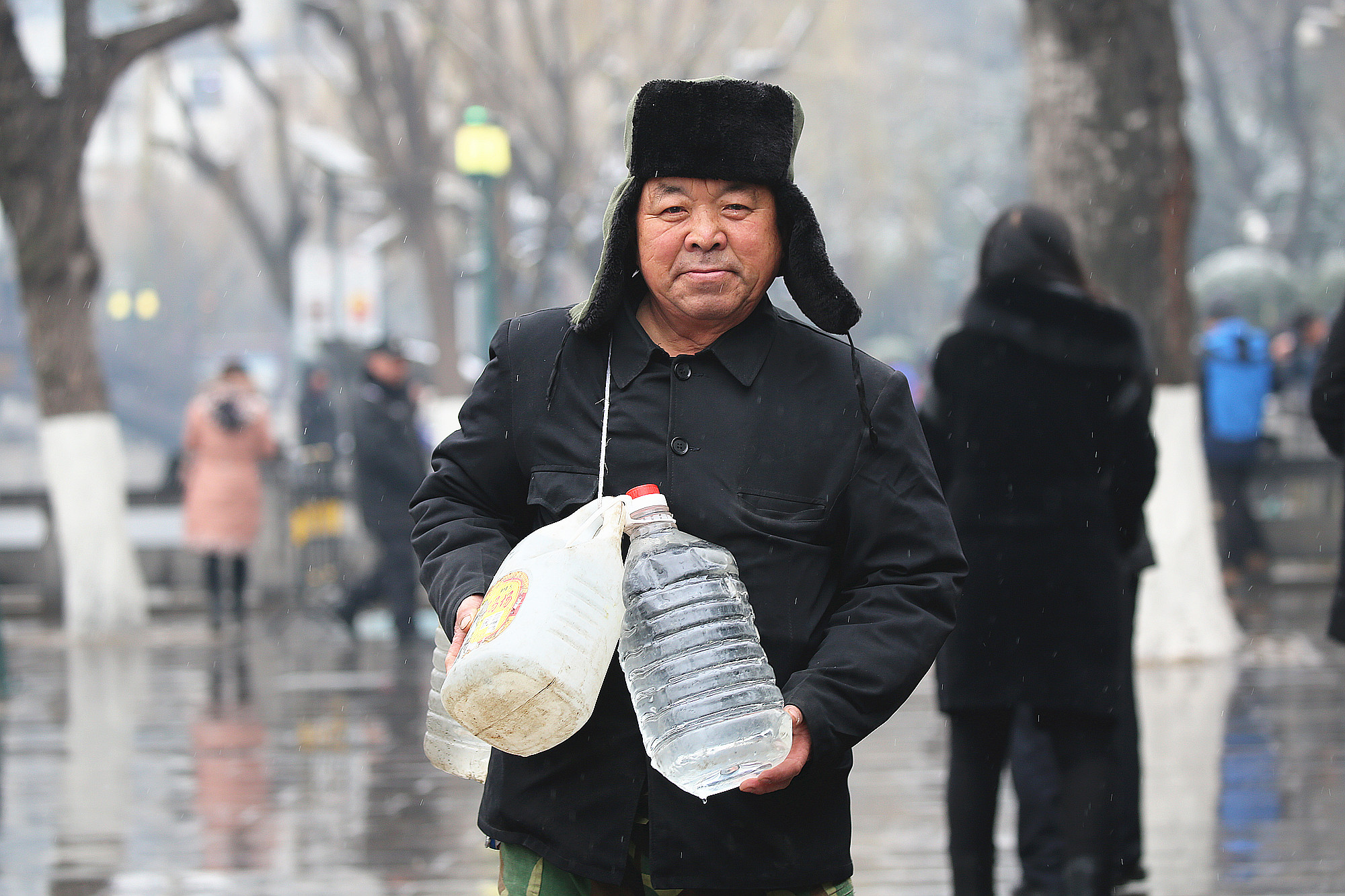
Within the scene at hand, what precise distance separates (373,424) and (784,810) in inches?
382

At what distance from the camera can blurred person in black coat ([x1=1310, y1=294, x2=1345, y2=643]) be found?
464 centimetres

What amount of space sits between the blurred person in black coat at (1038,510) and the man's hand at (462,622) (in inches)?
94.3

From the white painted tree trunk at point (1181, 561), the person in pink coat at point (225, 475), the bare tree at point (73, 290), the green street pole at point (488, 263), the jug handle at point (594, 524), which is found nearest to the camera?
the jug handle at point (594, 524)

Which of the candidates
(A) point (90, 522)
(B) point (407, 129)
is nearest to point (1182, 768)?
(A) point (90, 522)

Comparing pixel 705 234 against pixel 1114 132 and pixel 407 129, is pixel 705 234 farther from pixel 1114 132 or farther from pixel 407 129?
pixel 407 129

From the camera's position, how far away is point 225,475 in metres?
13.4

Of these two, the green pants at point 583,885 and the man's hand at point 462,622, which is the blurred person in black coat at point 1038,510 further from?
the man's hand at point 462,622

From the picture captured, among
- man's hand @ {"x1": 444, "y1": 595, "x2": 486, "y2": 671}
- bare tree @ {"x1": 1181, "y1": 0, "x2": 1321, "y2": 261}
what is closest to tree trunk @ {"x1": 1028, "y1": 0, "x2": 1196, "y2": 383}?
man's hand @ {"x1": 444, "y1": 595, "x2": 486, "y2": 671}

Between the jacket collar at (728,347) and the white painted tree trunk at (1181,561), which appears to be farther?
the white painted tree trunk at (1181,561)

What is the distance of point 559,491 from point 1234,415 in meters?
11.5

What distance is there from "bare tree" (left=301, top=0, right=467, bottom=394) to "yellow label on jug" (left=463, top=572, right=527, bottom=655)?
22111 mm

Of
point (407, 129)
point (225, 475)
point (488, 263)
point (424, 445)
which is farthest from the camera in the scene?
point (407, 129)

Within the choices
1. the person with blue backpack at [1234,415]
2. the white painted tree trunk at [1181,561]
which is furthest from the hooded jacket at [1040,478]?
the person with blue backpack at [1234,415]

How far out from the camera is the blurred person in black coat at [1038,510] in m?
4.85
